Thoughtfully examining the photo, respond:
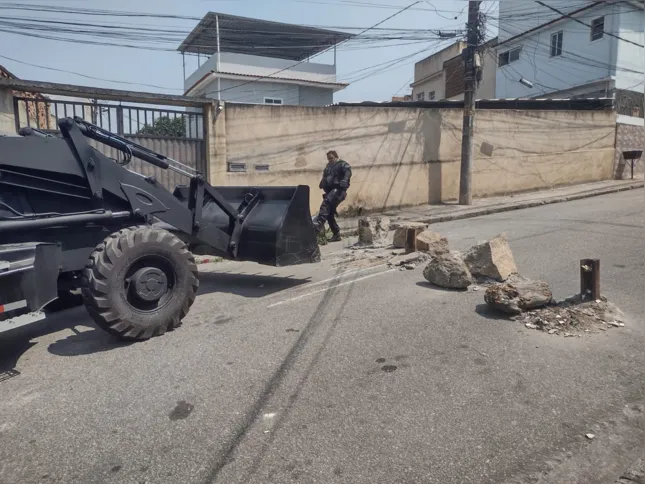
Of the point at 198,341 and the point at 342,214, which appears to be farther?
the point at 342,214

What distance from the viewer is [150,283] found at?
4676 millimetres

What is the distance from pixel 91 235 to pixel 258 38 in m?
19.7

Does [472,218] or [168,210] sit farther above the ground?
[168,210]

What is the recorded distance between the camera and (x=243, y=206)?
260 inches

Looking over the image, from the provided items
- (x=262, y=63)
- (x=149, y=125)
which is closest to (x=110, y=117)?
(x=149, y=125)

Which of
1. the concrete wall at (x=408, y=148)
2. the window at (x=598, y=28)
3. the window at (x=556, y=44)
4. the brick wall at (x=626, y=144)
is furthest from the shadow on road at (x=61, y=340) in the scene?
the window at (x=556, y=44)

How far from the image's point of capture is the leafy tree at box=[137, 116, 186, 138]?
1044 cm

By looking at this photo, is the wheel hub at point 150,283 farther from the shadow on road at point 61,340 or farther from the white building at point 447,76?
the white building at point 447,76

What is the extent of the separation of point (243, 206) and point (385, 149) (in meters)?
7.37

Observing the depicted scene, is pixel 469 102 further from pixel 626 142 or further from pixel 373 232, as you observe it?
pixel 626 142

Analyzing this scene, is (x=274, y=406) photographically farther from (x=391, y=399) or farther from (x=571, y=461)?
(x=571, y=461)

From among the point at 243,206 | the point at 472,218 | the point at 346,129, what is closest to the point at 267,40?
the point at 346,129

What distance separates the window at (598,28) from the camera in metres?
20.8

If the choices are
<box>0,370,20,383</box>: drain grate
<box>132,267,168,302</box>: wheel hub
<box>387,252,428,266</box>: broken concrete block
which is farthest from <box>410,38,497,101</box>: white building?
<box>0,370,20,383</box>: drain grate
